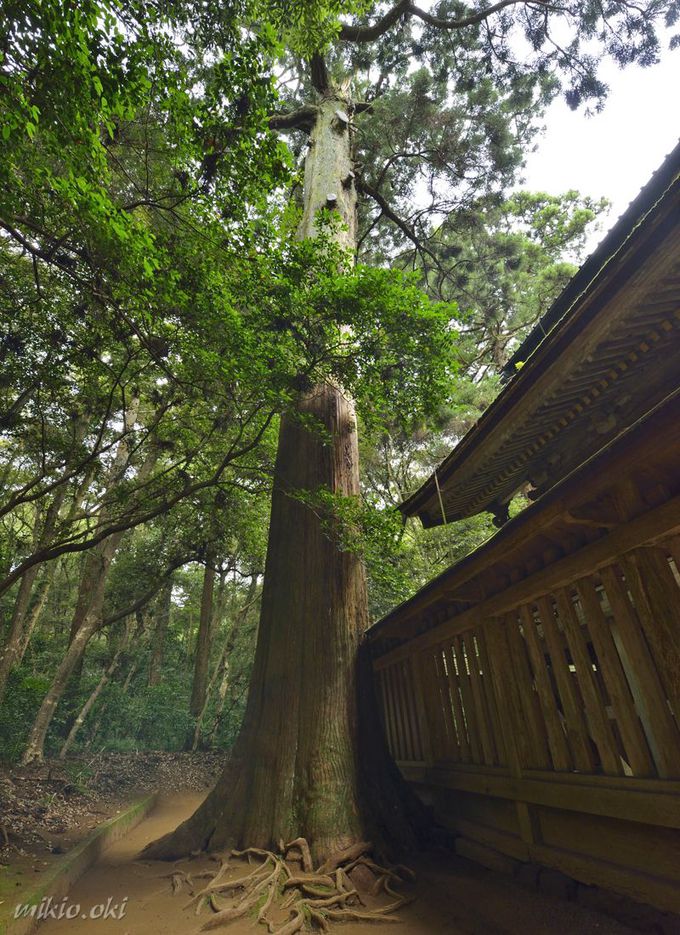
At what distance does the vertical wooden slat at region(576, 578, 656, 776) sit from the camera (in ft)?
8.23

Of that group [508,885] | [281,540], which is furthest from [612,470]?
[281,540]

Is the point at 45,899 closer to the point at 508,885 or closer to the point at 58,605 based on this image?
the point at 508,885

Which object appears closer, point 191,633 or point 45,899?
point 45,899

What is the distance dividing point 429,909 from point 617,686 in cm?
189

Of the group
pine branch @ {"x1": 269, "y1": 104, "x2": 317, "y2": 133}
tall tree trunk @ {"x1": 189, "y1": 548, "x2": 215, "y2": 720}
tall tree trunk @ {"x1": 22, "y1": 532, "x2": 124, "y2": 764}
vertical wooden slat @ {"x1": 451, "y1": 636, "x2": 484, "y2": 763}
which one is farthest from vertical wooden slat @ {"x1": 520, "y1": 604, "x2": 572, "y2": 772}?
pine branch @ {"x1": 269, "y1": 104, "x2": 317, "y2": 133}

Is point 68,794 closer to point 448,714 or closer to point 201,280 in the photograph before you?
point 448,714

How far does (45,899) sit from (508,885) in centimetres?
338

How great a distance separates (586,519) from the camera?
2637 mm

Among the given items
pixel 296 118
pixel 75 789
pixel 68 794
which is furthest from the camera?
pixel 296 118

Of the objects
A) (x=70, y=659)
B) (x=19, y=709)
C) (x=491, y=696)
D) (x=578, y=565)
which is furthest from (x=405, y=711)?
(x=19, y=709)

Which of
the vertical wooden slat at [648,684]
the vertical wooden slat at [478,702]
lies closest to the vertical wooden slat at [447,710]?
the vertical wooden slat at [478,702]

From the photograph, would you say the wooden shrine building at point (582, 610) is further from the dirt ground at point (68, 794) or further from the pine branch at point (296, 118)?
the pine branch at point (296, 118)

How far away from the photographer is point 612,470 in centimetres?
235

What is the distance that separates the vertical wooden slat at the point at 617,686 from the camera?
2510mm
